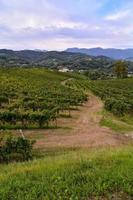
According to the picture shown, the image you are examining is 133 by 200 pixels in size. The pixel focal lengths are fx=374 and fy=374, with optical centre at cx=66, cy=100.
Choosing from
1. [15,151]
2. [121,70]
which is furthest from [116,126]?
[121,70]

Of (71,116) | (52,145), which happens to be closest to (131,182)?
(52,145)

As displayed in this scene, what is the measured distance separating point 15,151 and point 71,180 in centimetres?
1060

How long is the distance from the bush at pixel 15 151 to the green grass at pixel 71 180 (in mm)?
8240

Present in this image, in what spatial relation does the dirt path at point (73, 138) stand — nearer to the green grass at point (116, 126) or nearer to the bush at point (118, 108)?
the green grass at point (116, 126)

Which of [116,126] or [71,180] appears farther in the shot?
[116,126]

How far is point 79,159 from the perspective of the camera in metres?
11.6

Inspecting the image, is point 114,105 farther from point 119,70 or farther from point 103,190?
point 119,70

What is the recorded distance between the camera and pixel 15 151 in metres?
20.0

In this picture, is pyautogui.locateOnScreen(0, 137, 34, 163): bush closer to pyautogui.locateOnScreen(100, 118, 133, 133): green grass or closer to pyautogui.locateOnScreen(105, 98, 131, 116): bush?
pyautogui.locateOnScreen(100, 118, 133, 133): green grass

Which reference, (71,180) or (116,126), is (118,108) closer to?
(116,126)

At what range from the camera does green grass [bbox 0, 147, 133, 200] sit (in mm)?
9023

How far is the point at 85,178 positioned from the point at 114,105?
44.8 m

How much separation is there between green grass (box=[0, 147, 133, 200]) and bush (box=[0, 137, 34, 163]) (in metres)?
8.24

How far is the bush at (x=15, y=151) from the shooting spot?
19359 mm
